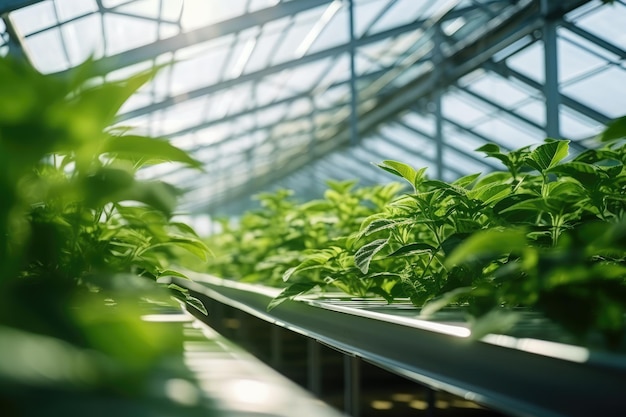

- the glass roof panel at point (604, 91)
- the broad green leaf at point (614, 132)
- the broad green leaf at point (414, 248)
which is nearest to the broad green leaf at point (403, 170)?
the broad green leaf at point (414, 248)

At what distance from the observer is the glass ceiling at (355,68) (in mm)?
7129

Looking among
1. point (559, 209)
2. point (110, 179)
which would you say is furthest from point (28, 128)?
point (559, 209)

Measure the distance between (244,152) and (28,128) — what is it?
614 inches

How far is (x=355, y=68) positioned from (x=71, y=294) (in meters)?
8.61

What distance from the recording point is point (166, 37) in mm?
7484


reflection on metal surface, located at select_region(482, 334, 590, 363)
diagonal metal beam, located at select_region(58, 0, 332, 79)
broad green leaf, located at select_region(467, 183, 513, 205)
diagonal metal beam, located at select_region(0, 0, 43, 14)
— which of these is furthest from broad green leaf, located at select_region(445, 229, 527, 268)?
diagonal metal beam, located at select_region(58, 0, 332, 79)

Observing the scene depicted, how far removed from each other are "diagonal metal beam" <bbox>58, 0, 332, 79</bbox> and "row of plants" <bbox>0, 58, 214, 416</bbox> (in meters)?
6.36

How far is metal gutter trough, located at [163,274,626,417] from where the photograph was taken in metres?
0.93

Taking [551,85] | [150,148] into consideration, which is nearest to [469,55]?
[551,85]

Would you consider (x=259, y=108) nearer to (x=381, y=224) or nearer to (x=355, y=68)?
(x=355, y=68)

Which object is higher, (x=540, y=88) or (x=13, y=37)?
(x=540, y=88)

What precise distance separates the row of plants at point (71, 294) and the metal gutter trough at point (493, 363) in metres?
0.48

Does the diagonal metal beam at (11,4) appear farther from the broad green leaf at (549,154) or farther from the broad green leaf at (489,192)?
the broad green leaf at (549,154)

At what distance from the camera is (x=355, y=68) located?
30.2ft
